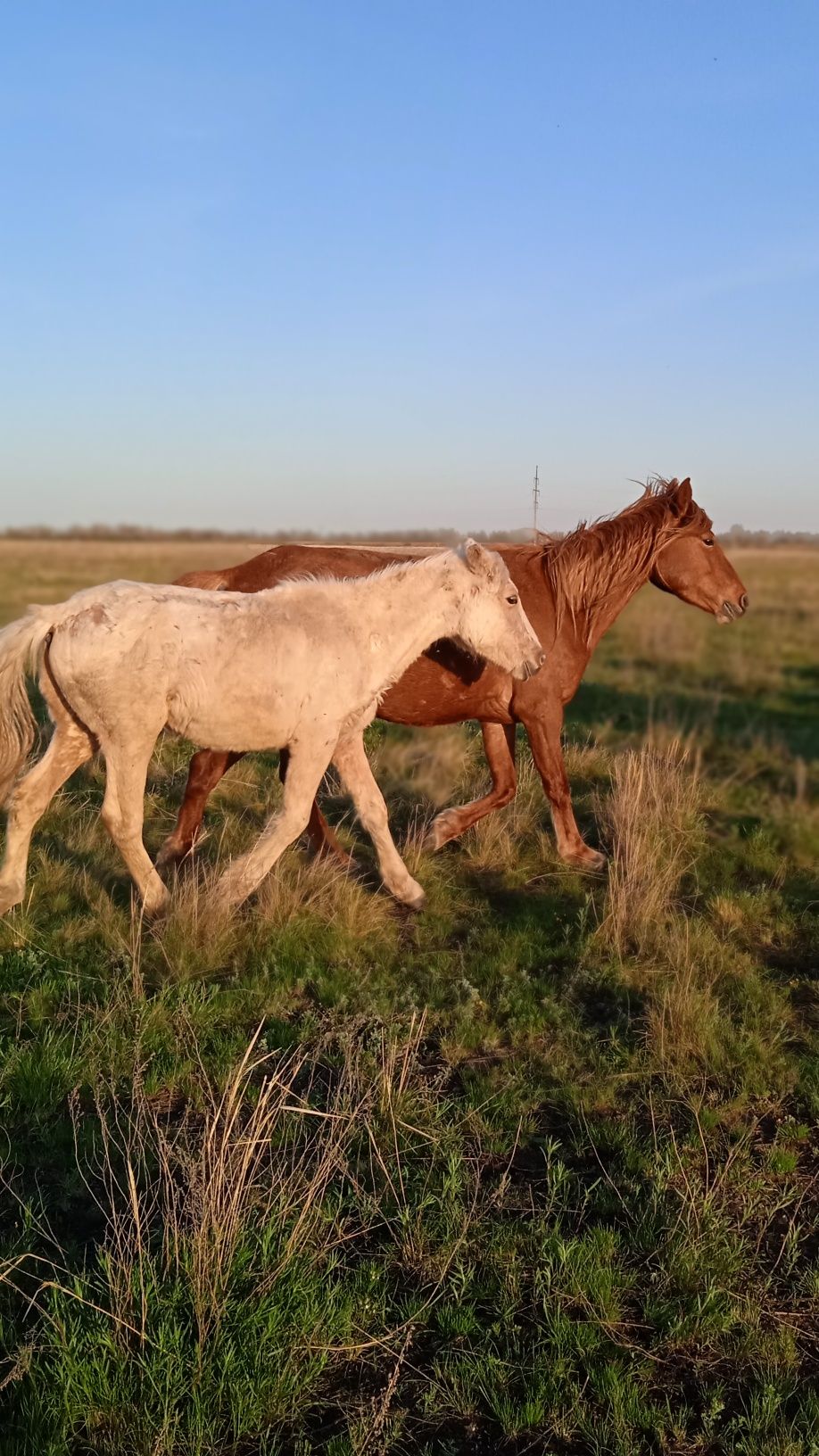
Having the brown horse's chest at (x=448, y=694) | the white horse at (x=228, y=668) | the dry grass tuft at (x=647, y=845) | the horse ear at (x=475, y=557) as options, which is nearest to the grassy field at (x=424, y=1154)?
the dry grass tuft at (x=647, y=845)

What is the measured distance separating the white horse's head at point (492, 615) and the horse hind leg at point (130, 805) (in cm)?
185

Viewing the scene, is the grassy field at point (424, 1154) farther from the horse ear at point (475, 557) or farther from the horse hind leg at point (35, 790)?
the horse ear at point (475, 557)

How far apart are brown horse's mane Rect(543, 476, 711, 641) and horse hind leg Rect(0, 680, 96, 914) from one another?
10.8ft

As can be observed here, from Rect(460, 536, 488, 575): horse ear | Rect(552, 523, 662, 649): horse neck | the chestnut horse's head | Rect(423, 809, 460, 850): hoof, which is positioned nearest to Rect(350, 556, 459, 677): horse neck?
Rect(460, 536, 488, 575): horse ear

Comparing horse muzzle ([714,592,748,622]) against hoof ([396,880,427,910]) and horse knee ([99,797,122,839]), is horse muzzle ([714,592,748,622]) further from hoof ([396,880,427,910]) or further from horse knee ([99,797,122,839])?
horse knee ([99,797,122,839])

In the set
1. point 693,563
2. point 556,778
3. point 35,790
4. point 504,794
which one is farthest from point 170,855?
point 693,563

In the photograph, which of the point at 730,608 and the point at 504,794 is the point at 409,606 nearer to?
the point at 504,794

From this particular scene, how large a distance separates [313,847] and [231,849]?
21.5 inches

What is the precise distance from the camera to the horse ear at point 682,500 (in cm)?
729

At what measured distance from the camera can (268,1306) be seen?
109 inches

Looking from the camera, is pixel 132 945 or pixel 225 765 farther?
pixel 225 765

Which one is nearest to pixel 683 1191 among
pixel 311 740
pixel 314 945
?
pixel 314 945

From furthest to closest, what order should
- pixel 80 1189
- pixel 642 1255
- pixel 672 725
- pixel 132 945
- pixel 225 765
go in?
pixel 672 725 < pixel 225 765 < pixel 132 945 < pixel 80 1189 < pixel 642 1255

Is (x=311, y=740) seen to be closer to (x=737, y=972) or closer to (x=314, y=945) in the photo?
(x=314, y=945)
